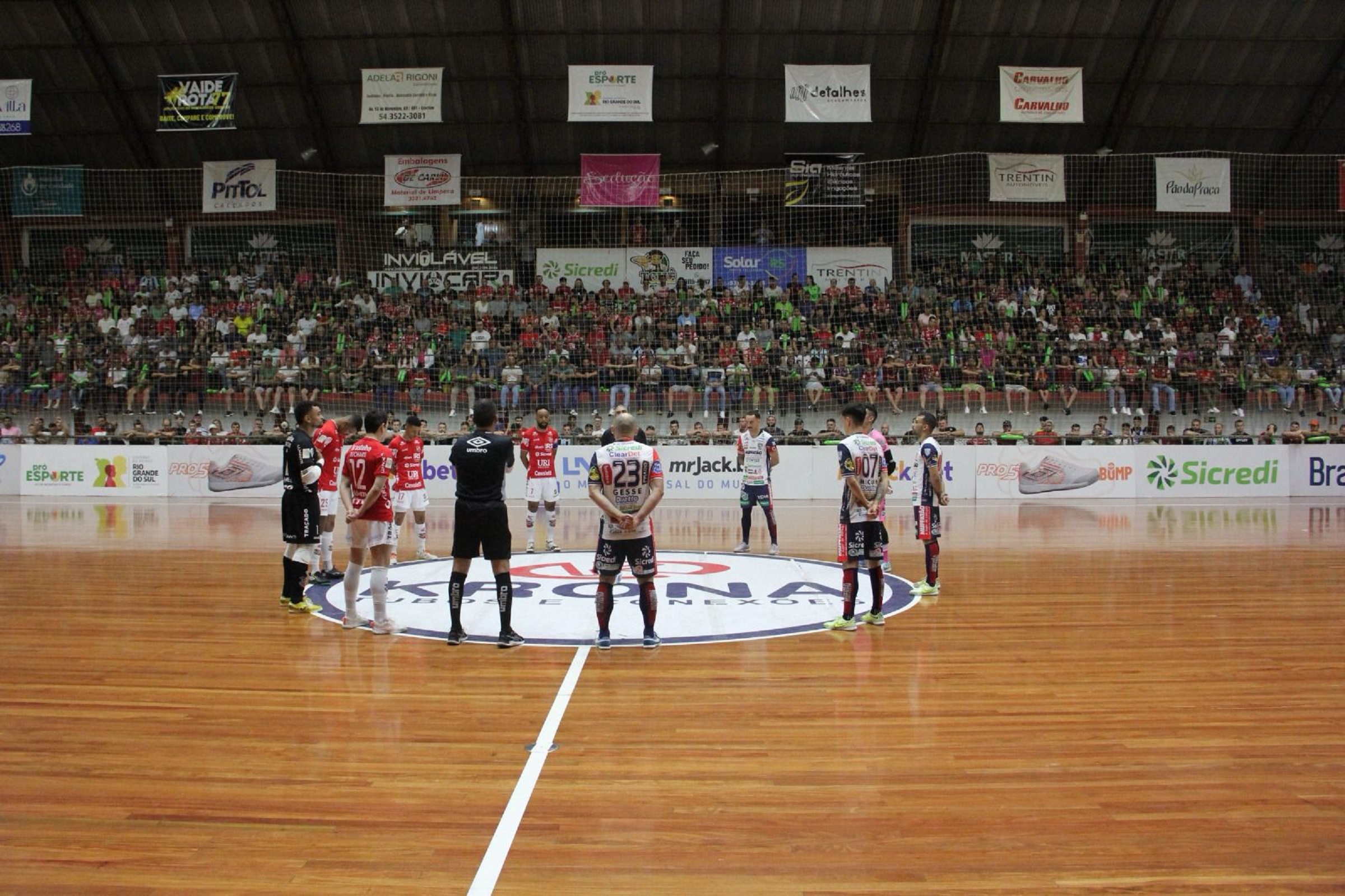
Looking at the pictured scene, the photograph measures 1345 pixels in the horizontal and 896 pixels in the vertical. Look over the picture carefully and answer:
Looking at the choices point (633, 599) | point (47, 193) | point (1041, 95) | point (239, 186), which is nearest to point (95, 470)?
point (239, 186)

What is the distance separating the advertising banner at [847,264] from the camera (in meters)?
28.8

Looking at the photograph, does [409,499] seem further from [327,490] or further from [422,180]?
[422,180]

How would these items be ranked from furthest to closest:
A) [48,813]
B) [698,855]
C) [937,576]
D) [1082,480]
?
[1082,480], [937,576], [48,813], [698,855]

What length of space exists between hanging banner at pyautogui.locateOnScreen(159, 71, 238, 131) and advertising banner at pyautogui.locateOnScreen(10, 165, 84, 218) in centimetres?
488

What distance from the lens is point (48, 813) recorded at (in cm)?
411

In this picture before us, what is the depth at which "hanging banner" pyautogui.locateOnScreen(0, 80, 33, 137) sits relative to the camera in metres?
24.0

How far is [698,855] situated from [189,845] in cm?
222

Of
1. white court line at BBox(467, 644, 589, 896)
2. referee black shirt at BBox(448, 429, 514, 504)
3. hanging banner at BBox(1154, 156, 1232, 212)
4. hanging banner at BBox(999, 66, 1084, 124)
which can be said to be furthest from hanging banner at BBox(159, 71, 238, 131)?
hanging banner at BBox(1154, 156, 1232, 212)

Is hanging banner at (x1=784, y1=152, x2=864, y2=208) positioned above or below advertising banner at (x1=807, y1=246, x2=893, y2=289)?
above

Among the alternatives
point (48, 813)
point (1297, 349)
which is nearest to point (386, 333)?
point (48, 813)

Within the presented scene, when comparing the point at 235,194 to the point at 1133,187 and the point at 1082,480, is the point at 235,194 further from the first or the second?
the point at 1133,187

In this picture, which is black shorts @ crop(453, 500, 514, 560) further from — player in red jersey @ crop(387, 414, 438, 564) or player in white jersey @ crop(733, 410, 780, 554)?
player in white jersey @ crop(733, 410, 780, 554)

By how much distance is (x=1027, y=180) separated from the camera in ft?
82.4

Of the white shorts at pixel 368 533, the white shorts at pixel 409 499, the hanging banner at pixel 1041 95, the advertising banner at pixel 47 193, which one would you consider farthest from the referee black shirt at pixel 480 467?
the advertising banner at pixel 47 193
